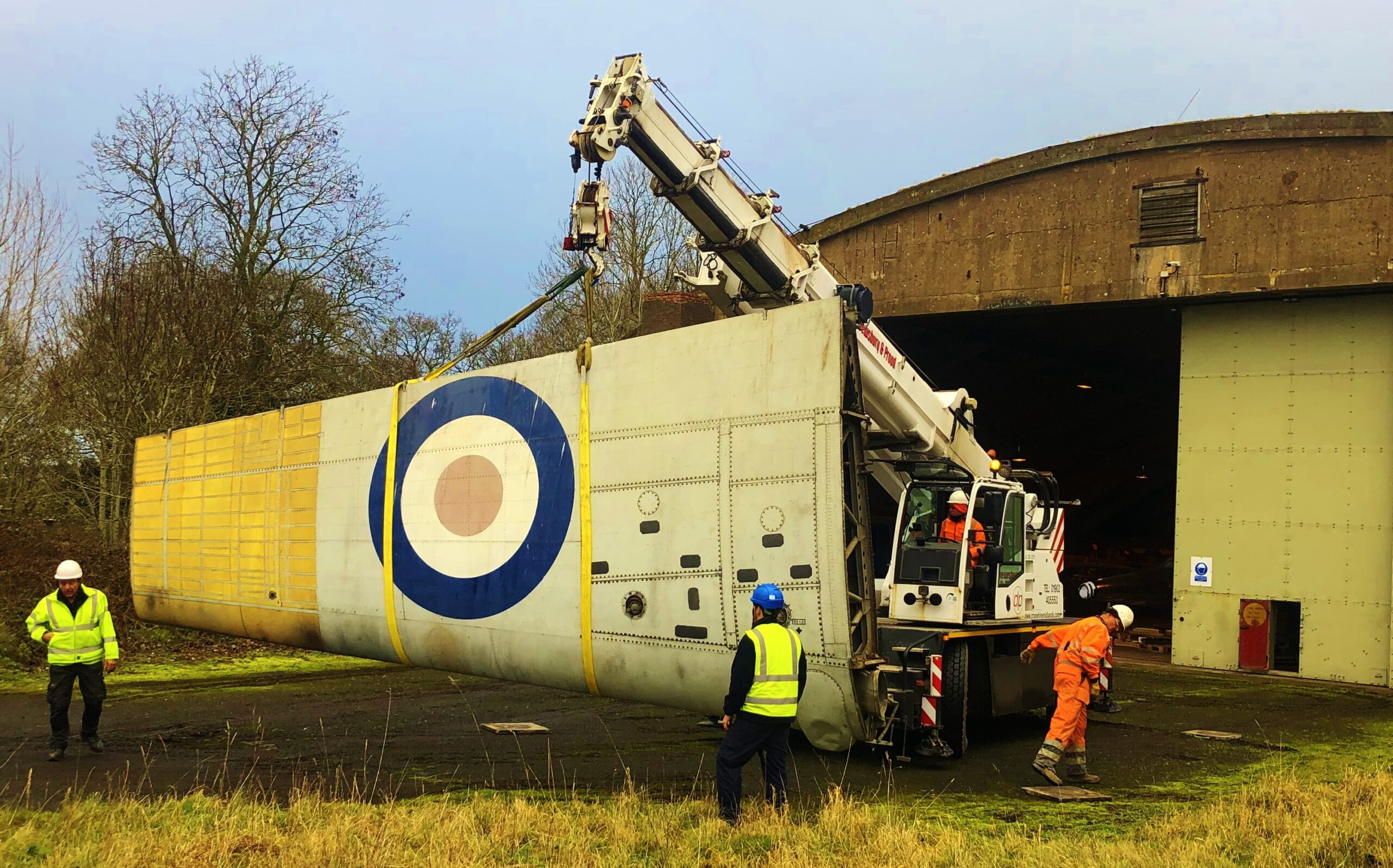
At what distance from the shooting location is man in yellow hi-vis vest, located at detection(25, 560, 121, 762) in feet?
32.4

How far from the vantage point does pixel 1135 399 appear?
97.0 feet

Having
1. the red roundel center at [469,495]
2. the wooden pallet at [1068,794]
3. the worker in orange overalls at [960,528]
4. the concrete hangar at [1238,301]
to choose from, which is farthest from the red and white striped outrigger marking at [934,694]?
the concrete hangar at [1238,301]

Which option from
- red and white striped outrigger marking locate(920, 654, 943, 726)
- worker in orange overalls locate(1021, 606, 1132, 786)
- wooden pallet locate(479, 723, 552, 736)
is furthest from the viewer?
wooden pallet locate(479, 723, 552, 736)

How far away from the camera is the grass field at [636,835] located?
6.09 meters

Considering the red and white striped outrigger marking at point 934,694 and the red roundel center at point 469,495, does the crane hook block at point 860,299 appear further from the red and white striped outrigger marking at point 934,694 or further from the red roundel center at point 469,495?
the red roundel center at point 469,495

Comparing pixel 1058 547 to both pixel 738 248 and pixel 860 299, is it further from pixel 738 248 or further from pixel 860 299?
pixel 738 248

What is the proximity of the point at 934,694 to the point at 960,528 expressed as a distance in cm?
195

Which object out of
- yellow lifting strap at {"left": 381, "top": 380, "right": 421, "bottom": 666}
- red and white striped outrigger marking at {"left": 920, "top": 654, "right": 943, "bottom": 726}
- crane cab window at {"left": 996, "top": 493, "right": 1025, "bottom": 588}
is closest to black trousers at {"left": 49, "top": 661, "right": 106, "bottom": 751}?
yellow lifting strap at {"left": 381, "top": 380, "right": 421, "bottom": 666}

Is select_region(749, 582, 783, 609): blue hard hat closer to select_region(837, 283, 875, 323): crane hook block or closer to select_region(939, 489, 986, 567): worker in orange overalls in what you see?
select_region(837, 283, 875, 323): crane hook block

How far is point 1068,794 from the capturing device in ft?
29.0

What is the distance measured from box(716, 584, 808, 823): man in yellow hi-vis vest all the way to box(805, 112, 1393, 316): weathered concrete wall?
1324 cm

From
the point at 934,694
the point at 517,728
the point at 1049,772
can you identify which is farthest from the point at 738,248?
the point at 1049,772

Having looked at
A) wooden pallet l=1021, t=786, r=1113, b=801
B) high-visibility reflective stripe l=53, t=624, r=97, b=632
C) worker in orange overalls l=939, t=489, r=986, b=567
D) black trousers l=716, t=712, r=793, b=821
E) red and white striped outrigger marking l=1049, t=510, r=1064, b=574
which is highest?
worker in orange overalls l=939, t=489, r=986, b=567

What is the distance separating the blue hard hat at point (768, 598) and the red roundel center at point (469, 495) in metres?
3.19
